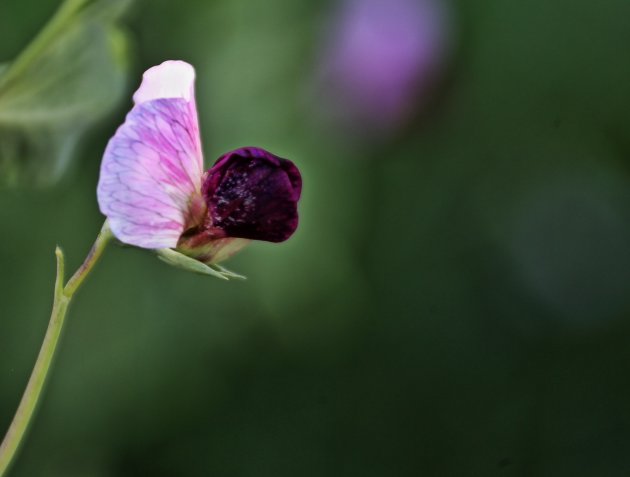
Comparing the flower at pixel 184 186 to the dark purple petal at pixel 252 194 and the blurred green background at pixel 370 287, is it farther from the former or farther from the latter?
the blurred green background at pixel 370 287

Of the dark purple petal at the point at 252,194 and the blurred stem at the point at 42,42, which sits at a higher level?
the blurred stem at the point at 42,42

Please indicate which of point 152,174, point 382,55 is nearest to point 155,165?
point 152,174

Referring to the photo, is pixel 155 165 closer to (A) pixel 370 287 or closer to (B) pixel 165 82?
(B) pixel 165 82

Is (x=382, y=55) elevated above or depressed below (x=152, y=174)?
above

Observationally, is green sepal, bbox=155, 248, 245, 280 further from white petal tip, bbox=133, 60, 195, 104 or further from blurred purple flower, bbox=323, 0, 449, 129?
blurred purple flower, bbox=323, 0, 449, 129

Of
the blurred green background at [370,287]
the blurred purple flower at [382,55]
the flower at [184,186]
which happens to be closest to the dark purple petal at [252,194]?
the flower at [184,186]

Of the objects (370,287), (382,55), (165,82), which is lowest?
(370,287)

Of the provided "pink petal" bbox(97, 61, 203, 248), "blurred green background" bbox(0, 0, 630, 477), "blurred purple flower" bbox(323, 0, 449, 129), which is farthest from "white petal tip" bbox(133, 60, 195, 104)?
"blurred purple flower" bbox(323, 0, 449, 129)
